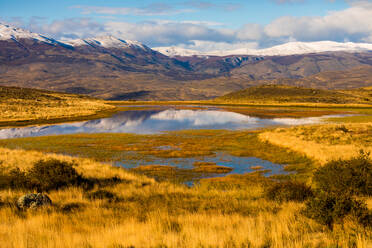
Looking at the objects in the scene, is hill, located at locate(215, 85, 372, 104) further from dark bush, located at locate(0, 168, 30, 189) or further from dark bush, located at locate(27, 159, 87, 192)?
dark bush, located at locate(0, 168, 30, 189)

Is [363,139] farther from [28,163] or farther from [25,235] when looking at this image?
[25,235]

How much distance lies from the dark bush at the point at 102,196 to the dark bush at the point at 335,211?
734 cm

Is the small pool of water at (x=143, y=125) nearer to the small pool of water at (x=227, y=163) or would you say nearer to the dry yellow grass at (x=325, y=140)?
the dry yellow grass at (x=325, y=140)

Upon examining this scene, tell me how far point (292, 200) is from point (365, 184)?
3607 mm

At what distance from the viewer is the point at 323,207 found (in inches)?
367

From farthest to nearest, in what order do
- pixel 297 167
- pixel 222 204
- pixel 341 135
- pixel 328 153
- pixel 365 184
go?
pixel 341 135 → pixel 328 153 → pixel 297 167 → pixel 365 184 → pixel 222 204

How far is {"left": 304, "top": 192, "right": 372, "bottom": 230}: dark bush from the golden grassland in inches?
10.1

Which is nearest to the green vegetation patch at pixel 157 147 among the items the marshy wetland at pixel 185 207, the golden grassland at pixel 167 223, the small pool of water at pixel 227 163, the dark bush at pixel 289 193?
the marshy wetland at pixel 185 207

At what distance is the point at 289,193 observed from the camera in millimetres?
13344

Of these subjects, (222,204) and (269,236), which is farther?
(222,204)

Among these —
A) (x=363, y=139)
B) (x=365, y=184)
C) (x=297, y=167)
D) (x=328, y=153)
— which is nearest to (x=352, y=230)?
(x=365, y=184)

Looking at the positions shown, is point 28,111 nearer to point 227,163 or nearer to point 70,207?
point 227,163

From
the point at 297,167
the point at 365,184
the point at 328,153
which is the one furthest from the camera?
the point at 328,153

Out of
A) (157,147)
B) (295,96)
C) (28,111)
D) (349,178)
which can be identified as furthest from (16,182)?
(295,96)
